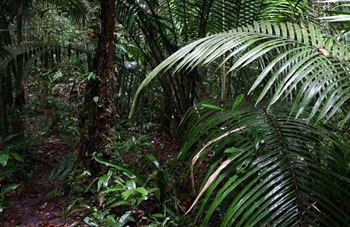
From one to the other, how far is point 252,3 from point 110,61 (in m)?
1.10

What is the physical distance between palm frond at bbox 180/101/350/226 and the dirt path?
1226 millimetres

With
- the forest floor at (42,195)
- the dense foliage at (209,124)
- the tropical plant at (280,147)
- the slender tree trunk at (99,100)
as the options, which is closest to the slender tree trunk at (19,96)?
the dense foliage at (209,124)

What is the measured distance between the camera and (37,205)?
7.77ft

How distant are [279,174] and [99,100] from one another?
1.38m

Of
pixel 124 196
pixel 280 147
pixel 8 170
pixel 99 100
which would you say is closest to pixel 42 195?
pixel 8 170

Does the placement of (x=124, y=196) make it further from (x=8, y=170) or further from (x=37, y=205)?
(x=8, y=170)

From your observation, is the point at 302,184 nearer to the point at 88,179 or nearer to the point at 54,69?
the point at 88,179

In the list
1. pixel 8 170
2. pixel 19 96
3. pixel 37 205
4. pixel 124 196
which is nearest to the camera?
pixel 124 196

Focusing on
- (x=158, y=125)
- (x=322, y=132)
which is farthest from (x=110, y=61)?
(x=158, y=125)

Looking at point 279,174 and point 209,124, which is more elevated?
point 209,124

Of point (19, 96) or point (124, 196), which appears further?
point (19, 96)

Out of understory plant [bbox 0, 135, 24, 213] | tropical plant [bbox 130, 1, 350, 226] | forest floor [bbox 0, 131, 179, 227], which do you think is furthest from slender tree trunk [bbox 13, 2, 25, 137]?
tropical plant [bbox 130, 1, 350, 226]

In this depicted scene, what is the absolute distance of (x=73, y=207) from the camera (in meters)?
2.15

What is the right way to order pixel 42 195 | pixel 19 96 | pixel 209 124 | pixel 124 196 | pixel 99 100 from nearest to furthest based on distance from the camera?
pixel 209 124 → pixel 124 196 → pixel 99 100 → pixel 42 195 → pixel 19 96
